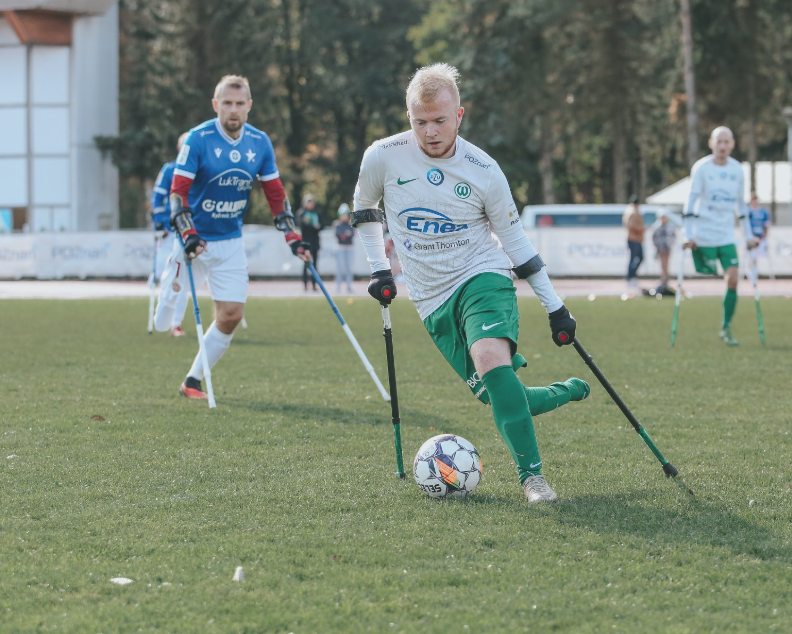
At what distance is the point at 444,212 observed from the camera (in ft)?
17.5

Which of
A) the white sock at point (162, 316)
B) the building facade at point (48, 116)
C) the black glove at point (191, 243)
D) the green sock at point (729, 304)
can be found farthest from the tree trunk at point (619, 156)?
the black glove at point (191, 243)

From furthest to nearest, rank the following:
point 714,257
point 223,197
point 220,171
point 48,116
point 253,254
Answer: point 48,116 → point 253,254 → point 714,257 → point 223,197 → point 220,171

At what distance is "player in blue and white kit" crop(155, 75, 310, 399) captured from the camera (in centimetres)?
841

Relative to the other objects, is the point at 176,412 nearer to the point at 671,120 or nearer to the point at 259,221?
the point at 671,120

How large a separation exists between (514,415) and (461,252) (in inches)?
33.1

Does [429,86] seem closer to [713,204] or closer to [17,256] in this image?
[713,204]

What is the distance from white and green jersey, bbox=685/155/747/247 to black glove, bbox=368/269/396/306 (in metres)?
7.76

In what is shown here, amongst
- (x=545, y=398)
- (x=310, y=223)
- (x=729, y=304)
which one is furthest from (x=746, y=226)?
(x=310, y=223)

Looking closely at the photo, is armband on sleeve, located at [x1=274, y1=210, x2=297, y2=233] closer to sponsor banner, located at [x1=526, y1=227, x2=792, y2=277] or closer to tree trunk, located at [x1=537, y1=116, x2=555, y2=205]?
sponsor banner, located at [x1=526, y1=227, x2=792, y2=277]

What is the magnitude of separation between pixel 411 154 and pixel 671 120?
41.0 metres

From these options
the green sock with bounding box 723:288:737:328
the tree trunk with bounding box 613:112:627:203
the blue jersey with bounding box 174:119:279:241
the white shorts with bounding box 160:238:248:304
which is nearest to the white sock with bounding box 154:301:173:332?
the white shorts with bounding box 160:238:248:304

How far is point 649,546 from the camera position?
4.40m

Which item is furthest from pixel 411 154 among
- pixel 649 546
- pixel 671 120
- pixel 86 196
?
pixel 671 120

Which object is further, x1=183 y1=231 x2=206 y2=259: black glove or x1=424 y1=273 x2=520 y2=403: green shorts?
x1=183 y1=231 x2=206 y2=259: black glove
